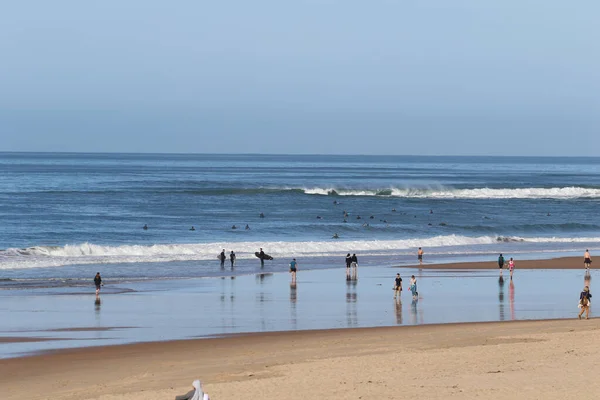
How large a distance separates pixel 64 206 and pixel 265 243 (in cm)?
3185

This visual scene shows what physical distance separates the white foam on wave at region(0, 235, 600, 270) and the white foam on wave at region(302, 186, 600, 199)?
50.9 metres

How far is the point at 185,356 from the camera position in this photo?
19125mm

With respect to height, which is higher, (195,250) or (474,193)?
(474,193)

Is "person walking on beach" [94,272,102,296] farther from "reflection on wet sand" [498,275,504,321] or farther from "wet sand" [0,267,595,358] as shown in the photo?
"reflection on wet sand" [498,275,504,321]

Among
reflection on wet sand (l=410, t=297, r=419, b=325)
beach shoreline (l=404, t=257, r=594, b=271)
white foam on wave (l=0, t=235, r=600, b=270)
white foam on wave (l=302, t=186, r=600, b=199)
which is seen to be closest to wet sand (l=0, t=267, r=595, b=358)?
reflection on wet sand (l=410, t=297, r=419, b=325)

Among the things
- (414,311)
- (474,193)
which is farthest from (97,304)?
(474,193)

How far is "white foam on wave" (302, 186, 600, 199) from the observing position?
356ft

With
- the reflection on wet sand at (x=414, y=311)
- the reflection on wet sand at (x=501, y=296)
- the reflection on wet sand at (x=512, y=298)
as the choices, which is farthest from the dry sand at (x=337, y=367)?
the reflection on wet sand at (x=501, y=296)

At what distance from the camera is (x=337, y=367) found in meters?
16.9

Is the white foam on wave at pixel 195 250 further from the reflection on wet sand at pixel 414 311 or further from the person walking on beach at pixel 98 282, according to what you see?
the reflection on wet sand at pixel 414 311

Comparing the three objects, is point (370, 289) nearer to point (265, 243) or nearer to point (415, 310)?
point (415, 310)

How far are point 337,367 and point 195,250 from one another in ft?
106

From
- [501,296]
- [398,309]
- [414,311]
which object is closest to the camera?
[414,311]

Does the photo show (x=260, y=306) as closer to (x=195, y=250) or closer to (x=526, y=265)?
(x=526, y=265)
